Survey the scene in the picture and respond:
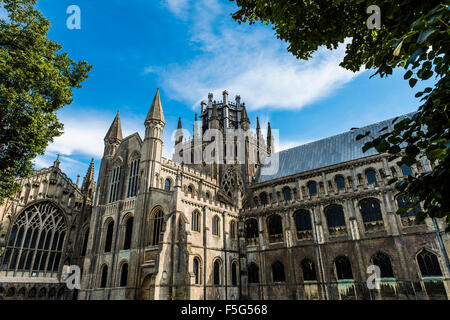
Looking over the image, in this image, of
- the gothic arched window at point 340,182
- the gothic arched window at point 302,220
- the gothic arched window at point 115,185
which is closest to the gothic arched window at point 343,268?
the gothic arched window at point 302,220

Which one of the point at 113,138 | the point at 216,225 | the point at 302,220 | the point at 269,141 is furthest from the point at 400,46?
the point at 269,141

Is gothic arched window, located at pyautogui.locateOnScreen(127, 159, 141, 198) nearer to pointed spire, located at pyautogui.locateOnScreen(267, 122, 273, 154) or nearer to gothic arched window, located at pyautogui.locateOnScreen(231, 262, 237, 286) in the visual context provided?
gothic arched window, located at pyautogui.locateOnScreen(231, 262, 237, 286)

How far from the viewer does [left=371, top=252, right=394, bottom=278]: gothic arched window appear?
939 inches

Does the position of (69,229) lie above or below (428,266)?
above

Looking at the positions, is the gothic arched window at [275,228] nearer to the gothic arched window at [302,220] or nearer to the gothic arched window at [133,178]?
the gothic arched window at [302,220]

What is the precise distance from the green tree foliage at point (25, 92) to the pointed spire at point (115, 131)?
71.1 feet

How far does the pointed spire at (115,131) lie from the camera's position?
37.4 m

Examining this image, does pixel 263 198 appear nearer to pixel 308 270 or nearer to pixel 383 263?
pixel 308 270

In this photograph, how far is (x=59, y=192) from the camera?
35000 mm

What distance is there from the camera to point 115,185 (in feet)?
110

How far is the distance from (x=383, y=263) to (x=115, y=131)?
34867mm
